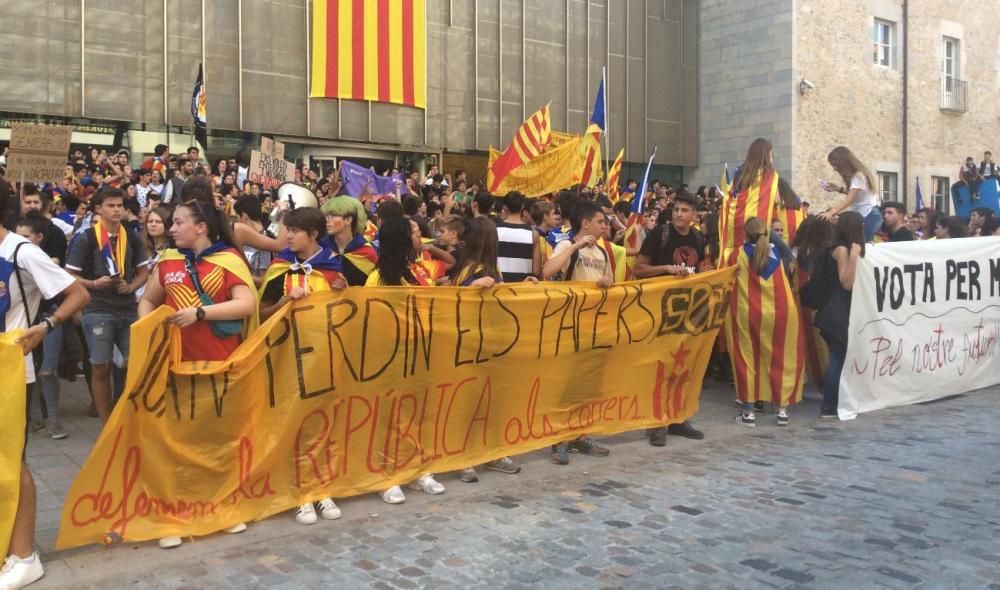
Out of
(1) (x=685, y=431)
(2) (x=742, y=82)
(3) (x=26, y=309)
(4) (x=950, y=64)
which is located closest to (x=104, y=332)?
(3) (x=26, y=309)

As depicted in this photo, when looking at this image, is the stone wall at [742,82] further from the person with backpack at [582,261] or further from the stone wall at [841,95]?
the person with backpack at [582,261]

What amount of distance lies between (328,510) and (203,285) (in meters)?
1.42

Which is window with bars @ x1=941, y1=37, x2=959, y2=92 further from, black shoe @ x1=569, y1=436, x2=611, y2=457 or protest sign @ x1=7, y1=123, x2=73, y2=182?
protest sign @ x1=7, y1=123, x2=73, y2=182

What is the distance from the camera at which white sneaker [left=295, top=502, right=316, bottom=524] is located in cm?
499

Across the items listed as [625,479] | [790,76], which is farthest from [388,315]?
[790,76]

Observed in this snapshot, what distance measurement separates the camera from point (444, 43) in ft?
69.8

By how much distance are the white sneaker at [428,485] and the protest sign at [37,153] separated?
5.33 m

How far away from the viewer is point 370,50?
65.2ft

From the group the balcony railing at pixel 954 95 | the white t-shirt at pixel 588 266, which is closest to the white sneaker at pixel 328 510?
the white t-shirt at pixel 588 266

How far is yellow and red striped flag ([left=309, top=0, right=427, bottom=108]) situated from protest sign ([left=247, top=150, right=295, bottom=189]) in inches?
315

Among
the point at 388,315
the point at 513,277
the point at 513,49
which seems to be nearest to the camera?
the point at 388,315

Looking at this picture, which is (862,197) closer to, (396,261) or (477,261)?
(477,261)

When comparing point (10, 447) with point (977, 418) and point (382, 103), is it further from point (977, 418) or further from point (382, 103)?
point (382, 103)

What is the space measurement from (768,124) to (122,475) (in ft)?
76.5
